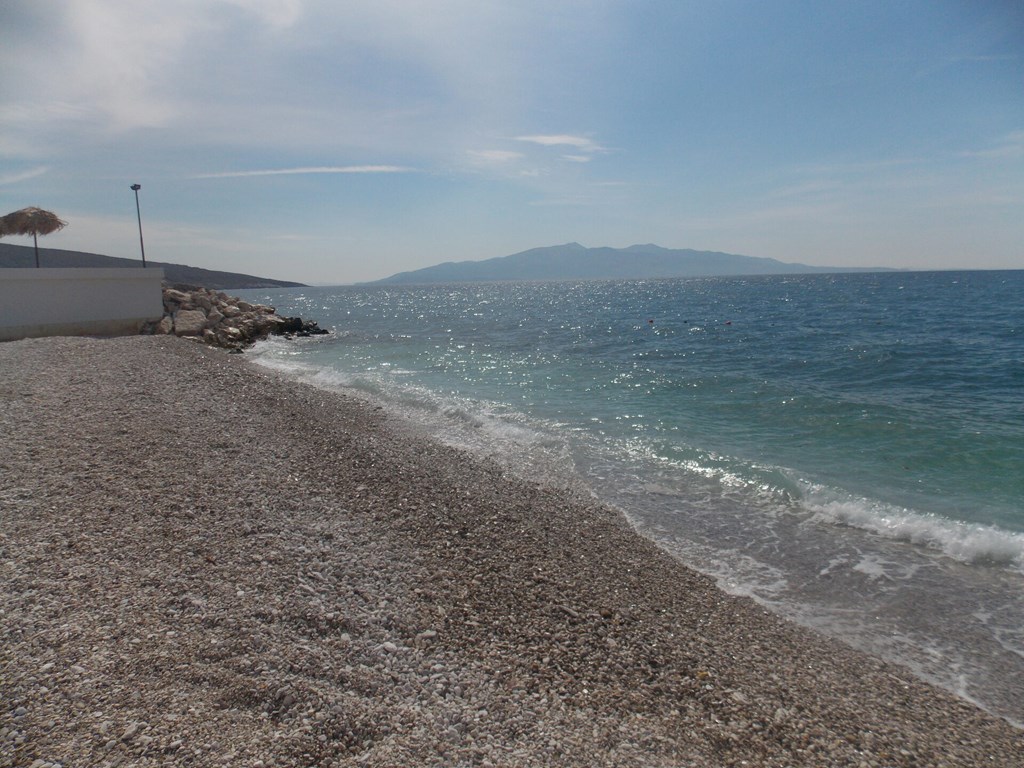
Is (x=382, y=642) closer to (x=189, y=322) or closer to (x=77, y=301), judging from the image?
(x=77, y=301)

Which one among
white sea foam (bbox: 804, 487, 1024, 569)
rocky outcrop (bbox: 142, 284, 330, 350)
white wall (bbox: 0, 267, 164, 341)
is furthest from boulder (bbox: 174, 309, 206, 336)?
white sea foam (bbox: 804, 487, 1024, 569)

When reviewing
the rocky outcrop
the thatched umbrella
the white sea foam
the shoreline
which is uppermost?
the thatched umbrella

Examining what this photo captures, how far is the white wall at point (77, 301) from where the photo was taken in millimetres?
21297

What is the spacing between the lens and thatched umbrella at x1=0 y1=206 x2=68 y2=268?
24.4m

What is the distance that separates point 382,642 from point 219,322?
92.4 feet

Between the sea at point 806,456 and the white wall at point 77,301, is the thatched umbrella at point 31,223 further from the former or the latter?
the sea at point 806,456

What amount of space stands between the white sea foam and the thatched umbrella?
1165 inches

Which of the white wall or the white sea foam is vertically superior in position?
the white wall

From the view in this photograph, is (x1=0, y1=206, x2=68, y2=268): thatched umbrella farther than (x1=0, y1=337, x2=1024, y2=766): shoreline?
Yes

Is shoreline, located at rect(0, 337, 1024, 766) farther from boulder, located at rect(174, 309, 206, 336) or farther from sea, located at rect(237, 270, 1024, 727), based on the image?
boulder, located at rect(174, 309, 206, 336)

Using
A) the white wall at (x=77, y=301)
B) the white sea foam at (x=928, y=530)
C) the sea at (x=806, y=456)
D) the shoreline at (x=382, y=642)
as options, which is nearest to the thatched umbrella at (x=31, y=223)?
the white wall at (x=77, y=301)

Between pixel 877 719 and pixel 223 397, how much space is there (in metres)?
12.2

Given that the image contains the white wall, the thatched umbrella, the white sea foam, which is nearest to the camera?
A: the white sea foam

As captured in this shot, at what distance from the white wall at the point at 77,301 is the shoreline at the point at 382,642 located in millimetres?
18148
